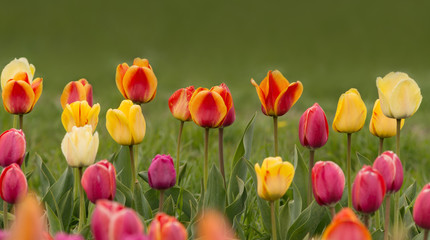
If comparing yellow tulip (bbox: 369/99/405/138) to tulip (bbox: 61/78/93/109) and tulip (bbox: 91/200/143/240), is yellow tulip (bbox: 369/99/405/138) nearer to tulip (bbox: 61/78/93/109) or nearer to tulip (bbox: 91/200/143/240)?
tulip (bbox: 61/78/93/109)

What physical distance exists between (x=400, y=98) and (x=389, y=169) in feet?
1.02

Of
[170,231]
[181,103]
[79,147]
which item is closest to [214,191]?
[181,103]

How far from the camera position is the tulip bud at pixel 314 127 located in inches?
68.7

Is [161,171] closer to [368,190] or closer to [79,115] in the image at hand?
[79,115]

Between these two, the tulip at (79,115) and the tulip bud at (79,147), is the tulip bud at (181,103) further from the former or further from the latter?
the tulip bud at (79,147)

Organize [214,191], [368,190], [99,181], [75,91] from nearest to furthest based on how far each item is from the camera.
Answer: [368,190] → [99,181] → [214,191] → [75,91]

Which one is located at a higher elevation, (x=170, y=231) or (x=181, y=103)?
(x=181, y=103)

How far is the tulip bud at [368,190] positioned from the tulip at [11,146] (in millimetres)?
903

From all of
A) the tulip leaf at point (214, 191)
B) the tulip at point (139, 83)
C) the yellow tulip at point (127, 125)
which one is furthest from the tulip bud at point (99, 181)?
the tulip at point (139, 83)

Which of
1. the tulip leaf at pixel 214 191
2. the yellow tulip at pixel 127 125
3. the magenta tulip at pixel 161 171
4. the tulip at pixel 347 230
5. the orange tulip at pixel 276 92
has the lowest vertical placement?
the tulip leaf at pixel 214 191

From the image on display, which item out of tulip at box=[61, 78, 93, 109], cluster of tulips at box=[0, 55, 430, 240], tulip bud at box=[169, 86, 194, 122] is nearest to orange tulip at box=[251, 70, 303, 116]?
cluster of tulips at box=[0, 55, 430, 240]

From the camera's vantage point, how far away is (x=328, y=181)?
4.76 ft

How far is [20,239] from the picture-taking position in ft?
1.77

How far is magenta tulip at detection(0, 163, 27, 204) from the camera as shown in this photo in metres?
1.52
